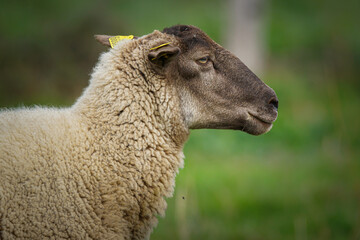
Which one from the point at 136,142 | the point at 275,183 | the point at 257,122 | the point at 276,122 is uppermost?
the point at 276,122

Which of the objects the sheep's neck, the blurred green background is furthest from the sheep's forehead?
the blurred green background

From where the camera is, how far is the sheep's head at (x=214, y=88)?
12.7 ft

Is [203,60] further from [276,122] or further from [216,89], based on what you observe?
[276,122]

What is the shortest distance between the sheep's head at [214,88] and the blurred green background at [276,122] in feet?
6.30

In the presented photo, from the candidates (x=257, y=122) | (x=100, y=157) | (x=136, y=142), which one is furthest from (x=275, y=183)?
(x=100, y=157)

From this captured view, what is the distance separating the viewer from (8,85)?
34.0 feet

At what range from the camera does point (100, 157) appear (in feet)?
11.6

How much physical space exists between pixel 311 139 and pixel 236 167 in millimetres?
2201

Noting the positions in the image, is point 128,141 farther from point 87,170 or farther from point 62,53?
point 62,53

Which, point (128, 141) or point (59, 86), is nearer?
point (128, 141)

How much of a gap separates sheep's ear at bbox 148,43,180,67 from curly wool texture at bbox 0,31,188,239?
0.33 ft

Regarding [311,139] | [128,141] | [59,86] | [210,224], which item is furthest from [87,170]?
A: [59,86]

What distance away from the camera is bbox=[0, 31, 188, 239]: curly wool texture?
10.5ft

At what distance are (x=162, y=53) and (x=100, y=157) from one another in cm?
92
